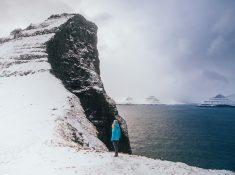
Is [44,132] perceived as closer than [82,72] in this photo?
Yes

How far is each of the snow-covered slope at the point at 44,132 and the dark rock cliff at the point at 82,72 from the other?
4540 mm

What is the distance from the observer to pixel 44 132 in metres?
29.5

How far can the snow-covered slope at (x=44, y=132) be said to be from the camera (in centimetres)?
2134

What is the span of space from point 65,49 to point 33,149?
50218 millimetres

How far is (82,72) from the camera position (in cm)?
6844

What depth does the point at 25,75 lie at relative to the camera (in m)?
56.5

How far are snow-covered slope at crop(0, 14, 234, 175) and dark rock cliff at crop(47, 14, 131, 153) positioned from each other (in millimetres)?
4540

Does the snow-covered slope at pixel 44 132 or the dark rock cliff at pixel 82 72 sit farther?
the dark rock cliff at pixel 82 72

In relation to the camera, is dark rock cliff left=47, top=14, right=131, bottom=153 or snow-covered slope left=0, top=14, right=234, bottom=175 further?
dark rock cliff left=47, top=14, right=131, bottom=153

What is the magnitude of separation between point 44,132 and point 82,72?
3975 centimetres

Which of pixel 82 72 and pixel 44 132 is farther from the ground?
pixel 82 72

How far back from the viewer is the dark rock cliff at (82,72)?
6093 centimetres

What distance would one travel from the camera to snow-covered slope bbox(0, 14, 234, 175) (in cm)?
2134

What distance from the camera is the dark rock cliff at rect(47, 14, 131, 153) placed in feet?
200
